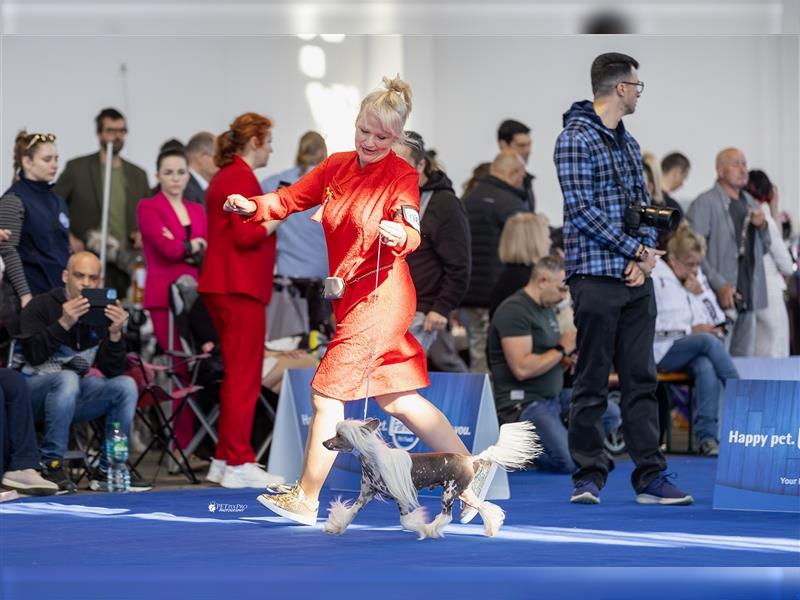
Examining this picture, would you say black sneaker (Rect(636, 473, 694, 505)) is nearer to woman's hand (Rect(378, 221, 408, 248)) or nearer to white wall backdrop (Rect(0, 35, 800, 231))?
woman's hand (Rect(378, 221, 408, 248))

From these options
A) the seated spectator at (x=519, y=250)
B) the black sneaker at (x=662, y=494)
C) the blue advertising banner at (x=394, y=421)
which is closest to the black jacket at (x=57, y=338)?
the blue advertising banner at (x=394, y=421)

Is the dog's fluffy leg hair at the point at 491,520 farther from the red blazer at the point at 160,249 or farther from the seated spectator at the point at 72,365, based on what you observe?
the red blazer at the point at 160,249

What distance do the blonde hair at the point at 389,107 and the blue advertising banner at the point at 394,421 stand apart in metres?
1.62

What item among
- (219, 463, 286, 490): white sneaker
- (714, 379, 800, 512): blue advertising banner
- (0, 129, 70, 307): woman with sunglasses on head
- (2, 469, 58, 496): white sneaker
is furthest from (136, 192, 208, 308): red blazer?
(714, 379, 800, 512): blue advertising banner

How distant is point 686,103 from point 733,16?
6.51m

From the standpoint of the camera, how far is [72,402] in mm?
6199

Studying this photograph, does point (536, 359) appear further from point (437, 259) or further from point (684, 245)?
point (684, 245)

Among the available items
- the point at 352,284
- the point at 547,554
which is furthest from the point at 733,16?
the point at 547,554

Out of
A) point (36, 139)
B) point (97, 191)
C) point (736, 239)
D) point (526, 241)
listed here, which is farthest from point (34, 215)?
point (736, 239)

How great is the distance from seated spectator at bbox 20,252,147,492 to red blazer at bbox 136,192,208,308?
794mm

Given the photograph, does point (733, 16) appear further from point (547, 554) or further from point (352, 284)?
point (547, 554)

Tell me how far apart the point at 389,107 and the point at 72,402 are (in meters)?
2.39

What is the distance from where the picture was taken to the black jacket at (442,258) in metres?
6.86

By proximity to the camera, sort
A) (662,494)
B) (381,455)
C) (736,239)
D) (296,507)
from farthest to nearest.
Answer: (736,239) < (662,494) < (296,507) < (381,455)
